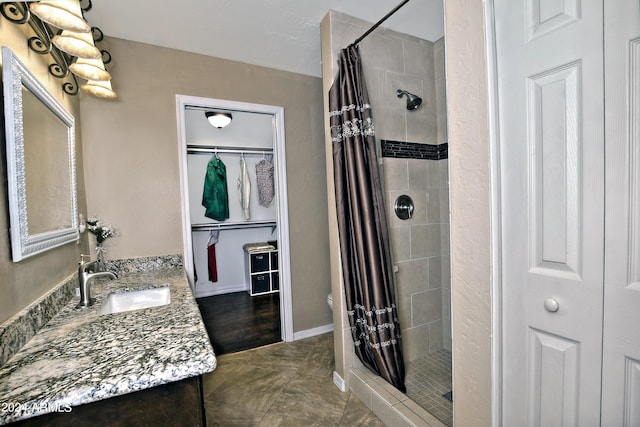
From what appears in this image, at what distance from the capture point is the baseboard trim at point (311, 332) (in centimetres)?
269

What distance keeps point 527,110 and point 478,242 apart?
463 millimetres

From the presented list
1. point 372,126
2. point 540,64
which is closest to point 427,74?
point 372,126

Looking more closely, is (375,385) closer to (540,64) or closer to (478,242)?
(478,242)

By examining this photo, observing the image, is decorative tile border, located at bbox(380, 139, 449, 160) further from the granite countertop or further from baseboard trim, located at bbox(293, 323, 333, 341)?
baseboard trim, located at bbox(293, 323, 333, 341)

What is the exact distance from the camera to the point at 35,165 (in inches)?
45.9

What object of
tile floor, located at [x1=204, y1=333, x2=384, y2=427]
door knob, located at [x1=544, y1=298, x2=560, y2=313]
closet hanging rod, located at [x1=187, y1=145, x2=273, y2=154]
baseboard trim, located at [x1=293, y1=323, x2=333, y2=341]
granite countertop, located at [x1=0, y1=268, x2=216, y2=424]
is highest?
closet hanging rod, located at [x1=187, y1=145, x2=273, y2=154]

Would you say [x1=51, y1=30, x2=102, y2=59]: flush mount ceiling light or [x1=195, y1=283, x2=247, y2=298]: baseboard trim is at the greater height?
[x1=51, y1=30, x2=102, y2=59]: flush mount ceiling light

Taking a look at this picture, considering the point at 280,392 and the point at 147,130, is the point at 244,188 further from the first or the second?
the point at 280,392

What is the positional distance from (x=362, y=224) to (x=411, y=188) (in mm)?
624

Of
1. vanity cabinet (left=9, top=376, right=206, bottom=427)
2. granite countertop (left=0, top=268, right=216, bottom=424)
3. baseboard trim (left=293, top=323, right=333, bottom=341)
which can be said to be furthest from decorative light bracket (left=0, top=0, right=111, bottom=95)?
baseboard trim (left=293, top=323, right=333, bottom=341)

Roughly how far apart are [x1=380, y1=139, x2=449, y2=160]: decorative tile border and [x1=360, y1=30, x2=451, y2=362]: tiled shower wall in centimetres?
3

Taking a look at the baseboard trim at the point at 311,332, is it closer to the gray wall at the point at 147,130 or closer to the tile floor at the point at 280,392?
the tile floor at the point at 280,392

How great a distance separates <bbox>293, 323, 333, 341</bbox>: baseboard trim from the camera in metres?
2.69

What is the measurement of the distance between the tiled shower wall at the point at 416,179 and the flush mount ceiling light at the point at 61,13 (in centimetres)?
153
